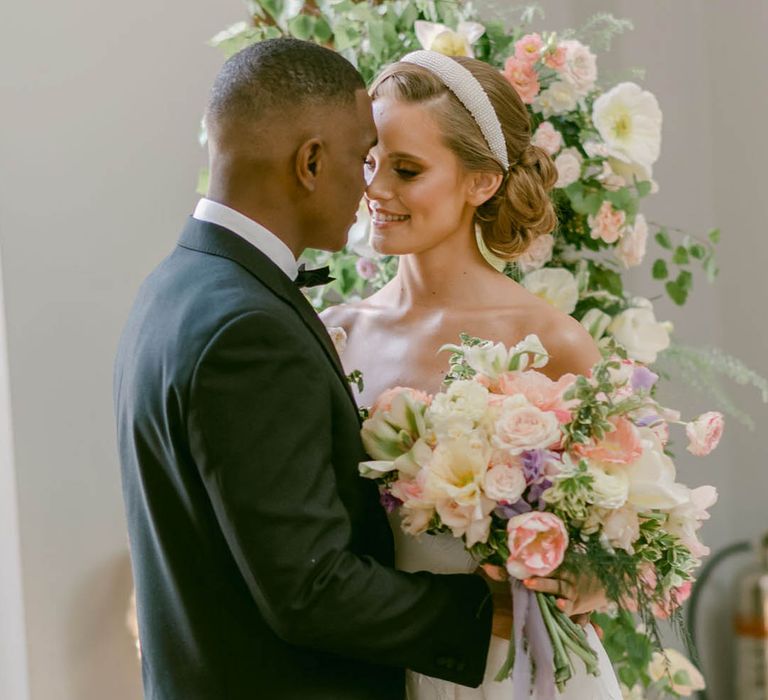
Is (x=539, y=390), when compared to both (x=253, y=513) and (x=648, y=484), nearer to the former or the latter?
(x=648, y=484)

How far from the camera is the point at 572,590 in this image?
178 centimetres

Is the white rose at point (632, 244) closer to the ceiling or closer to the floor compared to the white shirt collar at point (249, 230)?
closer to the floor

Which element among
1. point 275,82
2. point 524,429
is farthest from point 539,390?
point 275,82

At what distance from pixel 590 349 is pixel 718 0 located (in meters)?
2.52

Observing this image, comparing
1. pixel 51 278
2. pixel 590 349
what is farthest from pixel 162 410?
pixel 51 278

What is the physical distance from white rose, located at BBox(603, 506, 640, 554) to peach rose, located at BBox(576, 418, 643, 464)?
74 mm

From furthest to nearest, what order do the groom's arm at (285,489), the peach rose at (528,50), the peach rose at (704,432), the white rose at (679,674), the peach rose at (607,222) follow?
1. the white rose at (679,674)
2. the peach rose at (607,222)
3. the peach rose at (528,50)
4. the peach rose at (704,432)
5. the groom's arm at (285,489)

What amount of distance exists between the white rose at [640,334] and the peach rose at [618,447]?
3.19ft

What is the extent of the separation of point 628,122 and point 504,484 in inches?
49.5

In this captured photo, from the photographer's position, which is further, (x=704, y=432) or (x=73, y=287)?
(x=73, y=287)

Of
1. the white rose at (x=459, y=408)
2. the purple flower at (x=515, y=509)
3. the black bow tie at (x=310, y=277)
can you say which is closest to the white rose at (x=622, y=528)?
the purple flower at (x=515, y=509)

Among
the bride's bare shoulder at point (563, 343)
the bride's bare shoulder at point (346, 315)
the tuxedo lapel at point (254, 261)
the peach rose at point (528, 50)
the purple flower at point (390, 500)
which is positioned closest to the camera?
the tuxedo lapel at point (254, 261)

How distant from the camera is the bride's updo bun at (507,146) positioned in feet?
7.45

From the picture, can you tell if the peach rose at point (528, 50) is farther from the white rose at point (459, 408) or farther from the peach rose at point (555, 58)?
the white rose at point (459, 408)
